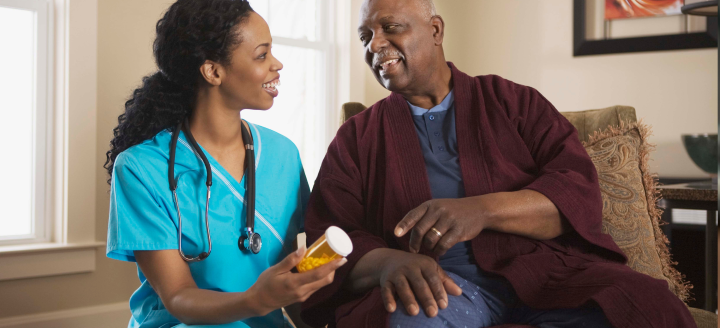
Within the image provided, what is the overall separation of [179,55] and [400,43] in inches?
22.6

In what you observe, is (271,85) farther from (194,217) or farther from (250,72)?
(194,217)

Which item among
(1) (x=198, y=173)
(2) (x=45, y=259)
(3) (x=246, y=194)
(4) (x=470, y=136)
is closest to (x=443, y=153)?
(4) (x=470, y=136)

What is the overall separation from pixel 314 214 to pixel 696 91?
235 centimetres

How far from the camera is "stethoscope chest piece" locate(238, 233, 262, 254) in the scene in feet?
4.28

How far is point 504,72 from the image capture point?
11.3 feet

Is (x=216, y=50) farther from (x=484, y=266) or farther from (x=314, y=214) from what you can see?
(x=484, y=266)

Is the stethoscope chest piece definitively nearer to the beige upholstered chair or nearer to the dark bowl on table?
the beige upholstered chair

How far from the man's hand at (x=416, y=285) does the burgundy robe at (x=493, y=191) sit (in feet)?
0.17

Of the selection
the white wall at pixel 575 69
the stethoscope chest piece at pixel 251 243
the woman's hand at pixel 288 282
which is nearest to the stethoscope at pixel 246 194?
the stethoscope chest piece at pixel 251 243

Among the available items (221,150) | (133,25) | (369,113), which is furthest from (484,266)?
(133,25)

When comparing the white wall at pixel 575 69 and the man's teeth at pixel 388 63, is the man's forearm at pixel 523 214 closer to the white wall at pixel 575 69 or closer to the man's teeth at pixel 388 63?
the man's teeth at pixel 388 63

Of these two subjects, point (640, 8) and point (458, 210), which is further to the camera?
point (640, 8)

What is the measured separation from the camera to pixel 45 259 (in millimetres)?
2248

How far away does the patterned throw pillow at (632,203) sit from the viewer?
1486 mm
